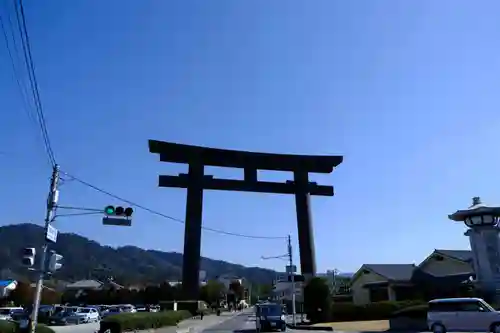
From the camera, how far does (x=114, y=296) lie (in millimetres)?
97688

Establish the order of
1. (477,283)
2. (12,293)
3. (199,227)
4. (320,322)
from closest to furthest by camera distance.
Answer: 1. (477,283)
2. (320,322)
3. (199,227)
4. (12,293)

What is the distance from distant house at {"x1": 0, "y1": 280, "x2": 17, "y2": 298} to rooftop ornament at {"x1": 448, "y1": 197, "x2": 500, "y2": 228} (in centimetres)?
7445

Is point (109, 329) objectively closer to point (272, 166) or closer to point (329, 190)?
point (272, 166)

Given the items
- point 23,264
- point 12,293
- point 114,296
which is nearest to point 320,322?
point 23,264

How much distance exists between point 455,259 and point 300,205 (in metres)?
15.7

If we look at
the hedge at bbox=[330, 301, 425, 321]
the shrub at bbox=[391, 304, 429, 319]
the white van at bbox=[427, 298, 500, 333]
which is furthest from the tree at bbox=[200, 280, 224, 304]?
the white van at bbox=[427, 298, 500, 333]

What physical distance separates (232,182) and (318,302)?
14.1 metres

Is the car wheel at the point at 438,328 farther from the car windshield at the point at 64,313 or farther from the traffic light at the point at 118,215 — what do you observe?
the car windshield at the point at 64,313

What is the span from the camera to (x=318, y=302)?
3972 cm

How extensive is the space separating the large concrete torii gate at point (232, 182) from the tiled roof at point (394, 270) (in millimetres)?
9551

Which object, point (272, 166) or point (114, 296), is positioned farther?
point (114, 296)

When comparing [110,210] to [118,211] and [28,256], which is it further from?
[28,256]

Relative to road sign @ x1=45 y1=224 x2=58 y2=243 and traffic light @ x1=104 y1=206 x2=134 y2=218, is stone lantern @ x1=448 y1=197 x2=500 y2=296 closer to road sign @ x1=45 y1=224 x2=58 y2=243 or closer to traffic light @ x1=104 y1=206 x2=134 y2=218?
traffic light @ x1=104 y1=206 x2=134 y2=218

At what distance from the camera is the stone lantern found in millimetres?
29312
